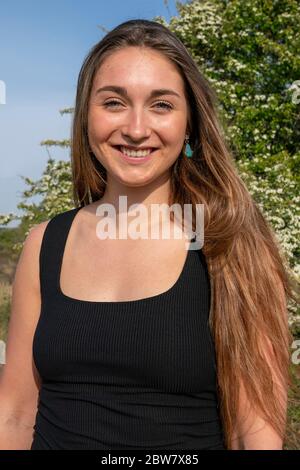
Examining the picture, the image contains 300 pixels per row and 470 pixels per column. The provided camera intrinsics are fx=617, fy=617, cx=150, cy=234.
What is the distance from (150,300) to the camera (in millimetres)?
1778

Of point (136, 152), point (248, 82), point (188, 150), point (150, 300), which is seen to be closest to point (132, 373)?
point (150, 300)

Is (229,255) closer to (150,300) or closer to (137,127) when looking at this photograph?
(150,300)

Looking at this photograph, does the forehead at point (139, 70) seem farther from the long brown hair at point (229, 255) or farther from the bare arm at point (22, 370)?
the bare arm at point (22, 370)

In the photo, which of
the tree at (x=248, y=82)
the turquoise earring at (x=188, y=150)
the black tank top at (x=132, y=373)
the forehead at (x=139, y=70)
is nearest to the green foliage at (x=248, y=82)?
the tree at (x=248, y=82)

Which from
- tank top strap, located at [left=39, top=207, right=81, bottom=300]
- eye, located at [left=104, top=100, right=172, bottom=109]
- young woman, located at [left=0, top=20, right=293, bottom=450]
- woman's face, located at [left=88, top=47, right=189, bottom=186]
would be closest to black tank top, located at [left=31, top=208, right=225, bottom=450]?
young woman, located at [left=0, top=20, right=293, bottom=450]

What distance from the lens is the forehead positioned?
184 cm

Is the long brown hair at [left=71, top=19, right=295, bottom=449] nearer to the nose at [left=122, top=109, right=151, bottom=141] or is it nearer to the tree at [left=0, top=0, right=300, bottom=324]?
the nose at [left=122, top=109, right=151, bottom=141]

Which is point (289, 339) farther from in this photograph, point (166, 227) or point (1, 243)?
point (1, 243)

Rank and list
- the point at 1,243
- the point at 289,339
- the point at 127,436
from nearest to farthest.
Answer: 1. the point at 127,436
2. the point at 289,339
3. the point at 1,243

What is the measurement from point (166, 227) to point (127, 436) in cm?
65

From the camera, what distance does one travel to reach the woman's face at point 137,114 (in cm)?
184

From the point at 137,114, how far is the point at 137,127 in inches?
1.5

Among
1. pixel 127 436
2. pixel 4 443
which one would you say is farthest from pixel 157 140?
pixel 4 443

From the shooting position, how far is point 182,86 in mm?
1935
